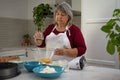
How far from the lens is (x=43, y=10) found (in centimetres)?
265

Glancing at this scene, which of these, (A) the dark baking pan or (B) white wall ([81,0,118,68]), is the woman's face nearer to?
(B) white wall ([81,0,118,68])

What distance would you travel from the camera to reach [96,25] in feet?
6.32

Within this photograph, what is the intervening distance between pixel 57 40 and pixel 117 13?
0.92 metres

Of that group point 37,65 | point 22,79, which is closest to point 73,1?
point 37,65

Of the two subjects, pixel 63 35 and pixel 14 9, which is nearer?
pixel 63 35

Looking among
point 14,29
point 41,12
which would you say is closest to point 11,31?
point 14,29

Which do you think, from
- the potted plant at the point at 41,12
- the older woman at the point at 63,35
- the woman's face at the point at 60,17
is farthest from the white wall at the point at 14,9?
the woman's face at the point at 60,17

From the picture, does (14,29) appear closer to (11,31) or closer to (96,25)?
(11,31)

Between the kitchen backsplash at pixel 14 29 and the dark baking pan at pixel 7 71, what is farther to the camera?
the kitchen backsplash at pixel 14 29

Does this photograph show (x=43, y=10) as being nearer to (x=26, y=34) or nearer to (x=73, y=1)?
(x=73, y=1)

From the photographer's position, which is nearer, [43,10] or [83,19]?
[83,19]

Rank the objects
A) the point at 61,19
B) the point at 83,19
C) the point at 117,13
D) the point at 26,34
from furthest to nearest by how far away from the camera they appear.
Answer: the point at 26,34 < the point at 83,19 < the point at 61,19 < the point at 117,13

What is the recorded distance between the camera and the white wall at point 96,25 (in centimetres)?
183

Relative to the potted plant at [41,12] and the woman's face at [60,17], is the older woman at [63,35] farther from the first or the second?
the potted plant at [41,12]
